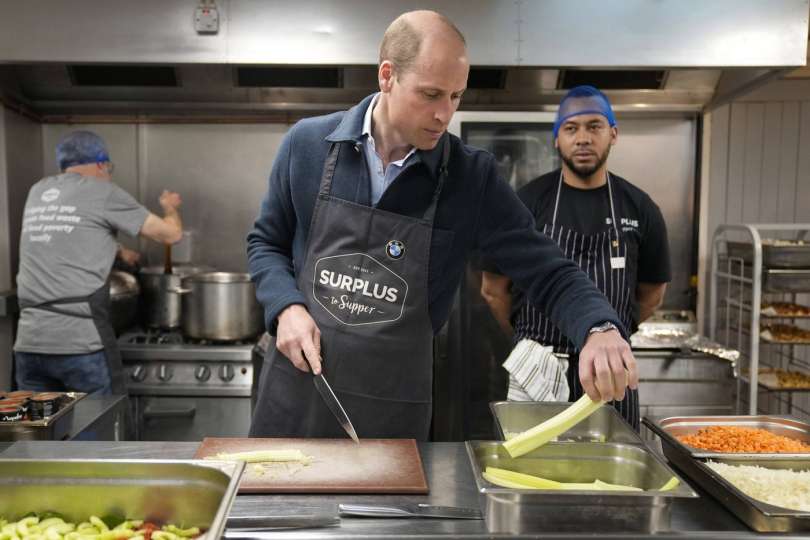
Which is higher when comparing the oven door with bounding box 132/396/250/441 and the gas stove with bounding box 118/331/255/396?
the gas stove with bounding box 118/331/255/396

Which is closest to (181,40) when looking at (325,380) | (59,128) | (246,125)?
(246,125)

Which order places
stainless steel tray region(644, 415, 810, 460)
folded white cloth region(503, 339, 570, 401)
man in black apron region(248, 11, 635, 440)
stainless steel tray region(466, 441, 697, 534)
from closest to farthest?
stainless steel tray region(466, 441, 697, 534)
stainless steel tray region(644, 415, 810, 460)
man in black apron region(248, 11, 635, 440)
folded white cloth region(503, 339, 570, 401)

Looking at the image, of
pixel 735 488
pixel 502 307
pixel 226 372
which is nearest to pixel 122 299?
pixel 226 372

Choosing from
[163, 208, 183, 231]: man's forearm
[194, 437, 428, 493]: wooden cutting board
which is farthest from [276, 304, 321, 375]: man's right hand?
[163, 208, 183, 231]: man's forearm

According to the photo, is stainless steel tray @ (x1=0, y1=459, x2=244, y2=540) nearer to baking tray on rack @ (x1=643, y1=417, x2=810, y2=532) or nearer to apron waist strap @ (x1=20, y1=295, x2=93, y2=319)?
baking tray on rack @ (x1=643, y1=417, x2=810, y2=532)

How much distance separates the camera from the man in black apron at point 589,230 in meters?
2.55

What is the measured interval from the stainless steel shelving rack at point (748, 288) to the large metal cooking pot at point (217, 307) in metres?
2.52

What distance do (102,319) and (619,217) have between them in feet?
7.73

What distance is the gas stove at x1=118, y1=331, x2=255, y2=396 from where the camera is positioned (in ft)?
11.0

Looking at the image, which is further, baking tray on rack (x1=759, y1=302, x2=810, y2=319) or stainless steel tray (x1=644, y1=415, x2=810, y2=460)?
baking tray on rack (x1=759, y1=302, x2=810, y2=319)

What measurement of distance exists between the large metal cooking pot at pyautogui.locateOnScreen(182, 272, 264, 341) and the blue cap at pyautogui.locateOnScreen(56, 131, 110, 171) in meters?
0.75

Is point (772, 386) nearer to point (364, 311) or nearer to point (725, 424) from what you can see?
point (725, 424)

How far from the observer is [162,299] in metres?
3.68

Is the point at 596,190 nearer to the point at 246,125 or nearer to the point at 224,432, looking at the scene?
the point at 224,432
